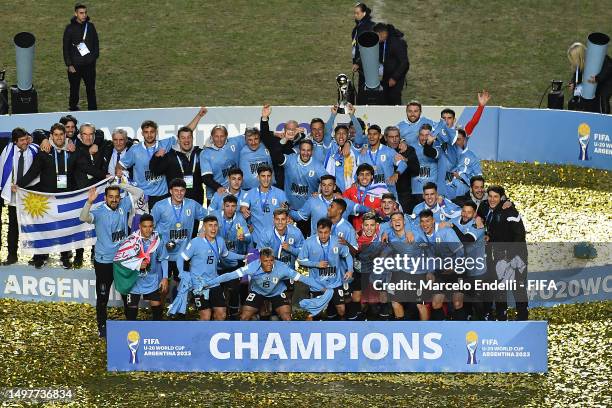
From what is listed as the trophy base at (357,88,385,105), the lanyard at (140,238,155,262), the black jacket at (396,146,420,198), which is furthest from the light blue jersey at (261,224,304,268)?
the trophy base at (357,88,385,105)

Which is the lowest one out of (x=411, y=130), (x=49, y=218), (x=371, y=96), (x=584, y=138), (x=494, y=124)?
(x=49, y=218)

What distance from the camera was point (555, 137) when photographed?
23.7m

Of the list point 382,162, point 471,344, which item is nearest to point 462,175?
point 382,162

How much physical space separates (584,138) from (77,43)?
30.2ft

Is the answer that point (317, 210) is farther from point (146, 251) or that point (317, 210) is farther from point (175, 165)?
point (146, 251)

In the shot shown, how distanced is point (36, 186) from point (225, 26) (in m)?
13.7

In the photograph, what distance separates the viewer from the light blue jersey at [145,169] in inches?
731

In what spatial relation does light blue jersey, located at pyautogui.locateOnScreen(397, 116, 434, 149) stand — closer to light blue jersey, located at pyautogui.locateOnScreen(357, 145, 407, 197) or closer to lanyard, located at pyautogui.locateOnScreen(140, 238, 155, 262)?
light blue jersey, located at pyautogui.locateOnScreen(357, 145, 407, 197)

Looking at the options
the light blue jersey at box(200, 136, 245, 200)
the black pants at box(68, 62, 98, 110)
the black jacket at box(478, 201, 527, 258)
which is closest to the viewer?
the black jacket at box(478, 201, 527, 258)

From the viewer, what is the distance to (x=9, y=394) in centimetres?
1530

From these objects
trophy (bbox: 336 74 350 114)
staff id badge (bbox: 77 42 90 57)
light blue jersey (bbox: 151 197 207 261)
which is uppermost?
staff id badge (bbox: 77 42 90 57)

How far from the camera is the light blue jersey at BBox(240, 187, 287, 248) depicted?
17.6 m

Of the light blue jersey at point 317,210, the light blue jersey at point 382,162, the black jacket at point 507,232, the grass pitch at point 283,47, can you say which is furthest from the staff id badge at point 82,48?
the black jacket at point 507,232

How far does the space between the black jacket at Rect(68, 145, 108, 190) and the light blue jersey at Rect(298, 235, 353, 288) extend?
3.50 metres
